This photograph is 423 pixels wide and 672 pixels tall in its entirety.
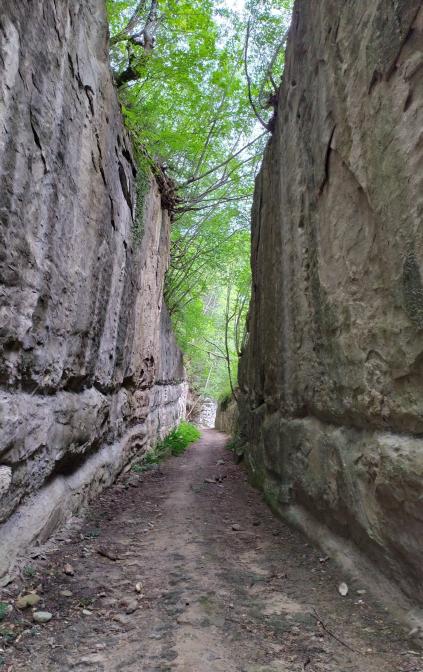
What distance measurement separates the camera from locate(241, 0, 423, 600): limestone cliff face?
2.22 meters

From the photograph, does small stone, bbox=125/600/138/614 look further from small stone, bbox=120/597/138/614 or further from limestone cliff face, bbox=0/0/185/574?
limestone cliff face, bbox=0/0/185/574

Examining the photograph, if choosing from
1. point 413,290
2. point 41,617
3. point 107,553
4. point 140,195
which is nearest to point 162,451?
point 140,195

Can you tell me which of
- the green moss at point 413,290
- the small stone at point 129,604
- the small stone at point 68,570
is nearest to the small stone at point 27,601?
the small stone at point 68,570

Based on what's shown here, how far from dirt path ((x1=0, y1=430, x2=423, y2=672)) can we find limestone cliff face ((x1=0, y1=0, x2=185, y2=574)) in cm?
47

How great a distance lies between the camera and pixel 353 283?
2.93 m

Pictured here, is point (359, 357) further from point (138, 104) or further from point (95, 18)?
point (138, 104)

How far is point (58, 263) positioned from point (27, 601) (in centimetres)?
234

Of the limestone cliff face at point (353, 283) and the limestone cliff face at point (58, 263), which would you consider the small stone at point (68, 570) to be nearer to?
the limestone cliff face at point (58, 263)

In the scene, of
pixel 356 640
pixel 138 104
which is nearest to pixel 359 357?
pixel 356 640

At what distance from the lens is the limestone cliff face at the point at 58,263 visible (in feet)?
8.38

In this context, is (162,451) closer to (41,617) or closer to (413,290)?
(41,617)

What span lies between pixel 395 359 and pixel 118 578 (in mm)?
2398

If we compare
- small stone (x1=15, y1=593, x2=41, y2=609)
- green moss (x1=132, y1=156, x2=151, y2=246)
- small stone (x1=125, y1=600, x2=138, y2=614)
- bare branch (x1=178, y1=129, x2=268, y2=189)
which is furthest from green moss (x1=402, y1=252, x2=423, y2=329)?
bare branch (x1=178, y1=129, x2=268, y2=189)

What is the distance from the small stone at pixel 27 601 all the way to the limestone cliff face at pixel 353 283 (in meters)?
2.09
